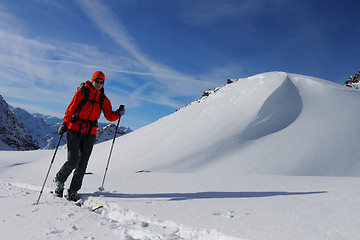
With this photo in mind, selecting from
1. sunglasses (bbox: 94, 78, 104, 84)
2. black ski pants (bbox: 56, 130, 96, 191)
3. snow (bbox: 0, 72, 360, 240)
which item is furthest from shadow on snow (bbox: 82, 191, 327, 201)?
sunglasses (bbox: 94, 78, 104, 84)

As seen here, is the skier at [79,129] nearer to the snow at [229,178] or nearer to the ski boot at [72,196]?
the ski boot at [72,196]

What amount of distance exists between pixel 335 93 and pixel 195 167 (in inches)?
326

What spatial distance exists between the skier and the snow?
14.5 inches

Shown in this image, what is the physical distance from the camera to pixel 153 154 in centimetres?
963

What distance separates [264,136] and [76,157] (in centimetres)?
710

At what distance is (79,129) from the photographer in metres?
4.53

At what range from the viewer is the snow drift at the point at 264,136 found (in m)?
7.89

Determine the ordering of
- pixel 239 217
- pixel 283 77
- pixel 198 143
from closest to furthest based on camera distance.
Answer: 1. pixel 239 217
2. pixel 198 143
3. pixel 283 77

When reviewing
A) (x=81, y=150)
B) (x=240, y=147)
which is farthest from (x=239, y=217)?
(x=240, y=147)

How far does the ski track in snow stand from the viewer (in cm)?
264

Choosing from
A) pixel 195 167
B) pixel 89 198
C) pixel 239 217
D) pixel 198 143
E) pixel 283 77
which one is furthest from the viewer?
pixel 283 77

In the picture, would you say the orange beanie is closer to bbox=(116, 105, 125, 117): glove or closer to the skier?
the skier

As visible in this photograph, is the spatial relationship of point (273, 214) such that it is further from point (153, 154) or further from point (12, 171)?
point (12, 171)

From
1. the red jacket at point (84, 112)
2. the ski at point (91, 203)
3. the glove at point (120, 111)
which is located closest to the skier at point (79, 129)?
the red jacket at point (84, 112)
